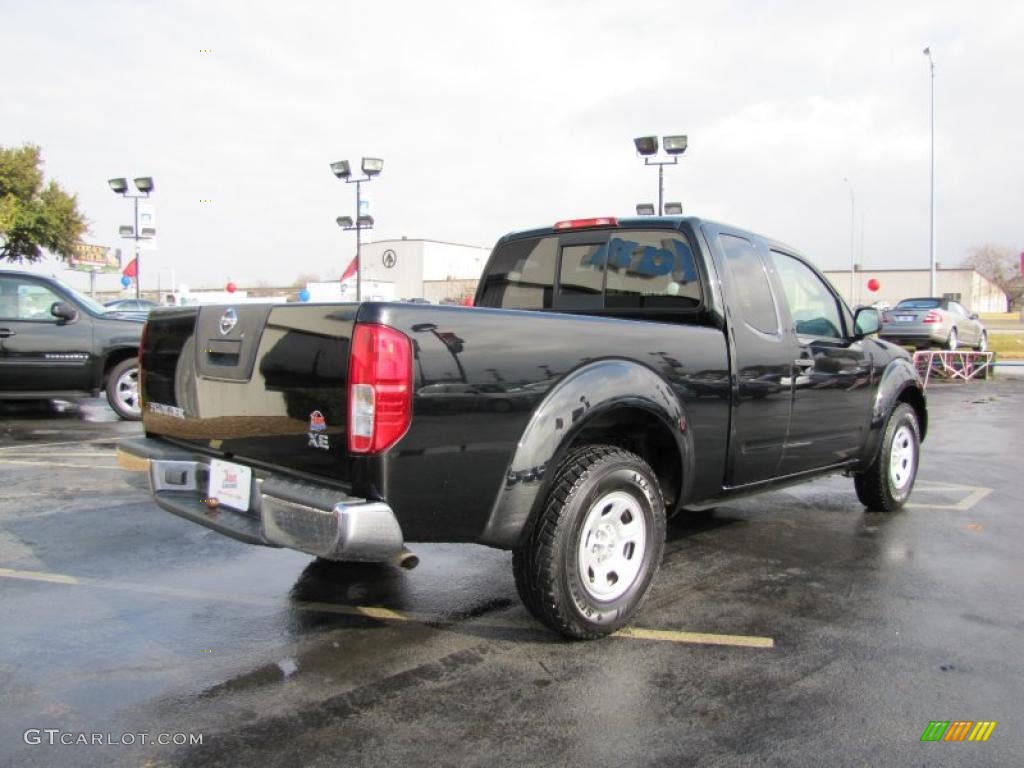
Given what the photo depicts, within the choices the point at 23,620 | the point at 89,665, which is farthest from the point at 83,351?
the point at 89,665

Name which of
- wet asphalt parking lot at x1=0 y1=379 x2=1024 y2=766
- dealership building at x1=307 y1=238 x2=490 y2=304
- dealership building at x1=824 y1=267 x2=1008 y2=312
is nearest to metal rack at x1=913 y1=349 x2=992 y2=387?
wet asphalt parking lot at x1=0 y1=379 x2=1024 y2=766

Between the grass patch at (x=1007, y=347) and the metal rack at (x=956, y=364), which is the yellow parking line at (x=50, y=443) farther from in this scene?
the grass patch at (x=1007, y=347)

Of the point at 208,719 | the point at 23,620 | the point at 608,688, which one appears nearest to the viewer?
the point at 208,719

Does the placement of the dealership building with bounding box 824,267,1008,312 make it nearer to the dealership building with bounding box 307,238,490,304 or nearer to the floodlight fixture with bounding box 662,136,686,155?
the dealership building with bounding box 307,238,490,304

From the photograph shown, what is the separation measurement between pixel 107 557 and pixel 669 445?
10.6 ft

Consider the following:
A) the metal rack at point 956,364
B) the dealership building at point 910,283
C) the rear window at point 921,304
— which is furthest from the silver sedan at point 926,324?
the dealership building at point 910,283

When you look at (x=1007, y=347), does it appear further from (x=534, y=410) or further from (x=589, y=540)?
(x=534, y=410)

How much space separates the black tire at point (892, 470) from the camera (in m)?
5.78

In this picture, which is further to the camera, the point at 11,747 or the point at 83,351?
the point at 83,351

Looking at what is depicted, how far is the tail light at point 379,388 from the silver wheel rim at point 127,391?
27.6ft

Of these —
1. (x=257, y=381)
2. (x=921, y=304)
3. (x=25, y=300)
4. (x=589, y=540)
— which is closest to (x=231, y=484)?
(x=257, y=381)

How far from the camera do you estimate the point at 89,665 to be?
128 inches

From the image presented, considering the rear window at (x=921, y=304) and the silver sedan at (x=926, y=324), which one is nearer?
the silver sedan at (x=926, y=324)

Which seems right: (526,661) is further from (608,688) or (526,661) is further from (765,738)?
(765,738)
